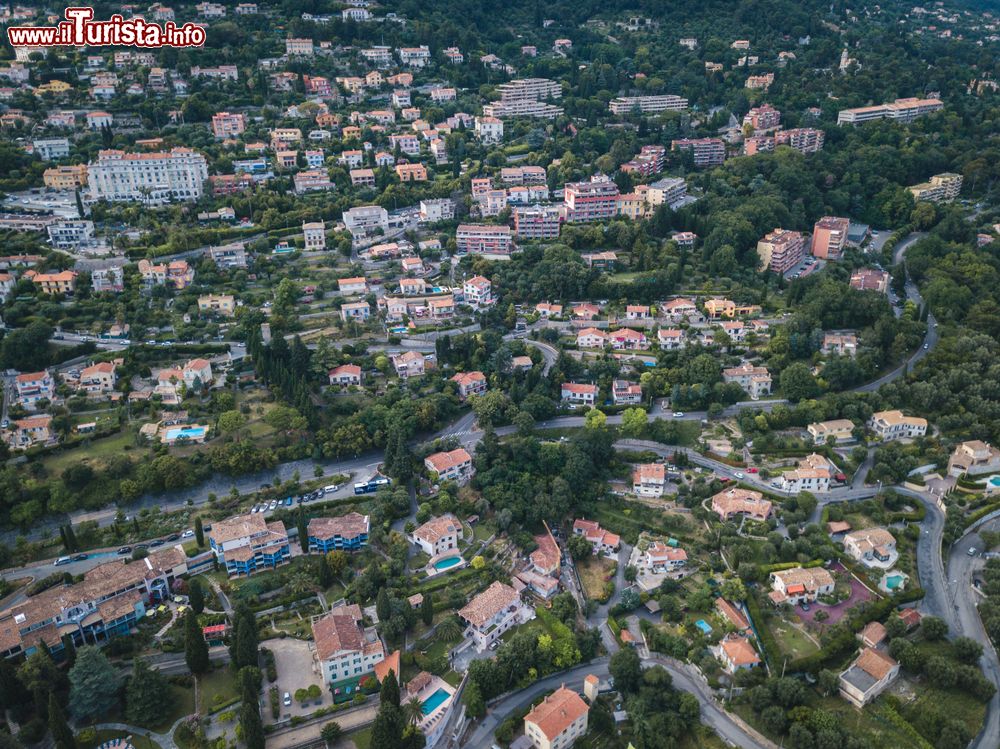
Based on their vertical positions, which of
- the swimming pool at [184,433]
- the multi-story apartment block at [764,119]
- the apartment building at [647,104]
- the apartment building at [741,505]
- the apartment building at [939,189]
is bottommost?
the apartment building at [741,505]

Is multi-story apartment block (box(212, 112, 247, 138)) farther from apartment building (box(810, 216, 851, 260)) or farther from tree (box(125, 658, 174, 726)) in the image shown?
tree (box(125, 658, 174, 726))

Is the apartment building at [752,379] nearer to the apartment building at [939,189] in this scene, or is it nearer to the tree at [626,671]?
the tree at [626,671]

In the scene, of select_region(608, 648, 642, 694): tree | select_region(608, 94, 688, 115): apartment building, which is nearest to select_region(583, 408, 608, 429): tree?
select_region(608, 648, 642, 694): tree

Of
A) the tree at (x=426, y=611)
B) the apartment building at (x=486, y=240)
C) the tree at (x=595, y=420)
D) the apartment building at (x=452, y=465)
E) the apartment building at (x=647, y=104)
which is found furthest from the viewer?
the apartment building at (x=647, y=104)

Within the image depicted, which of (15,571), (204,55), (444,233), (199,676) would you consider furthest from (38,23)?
(199,676)

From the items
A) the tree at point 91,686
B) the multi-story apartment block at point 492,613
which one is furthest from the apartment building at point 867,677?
the tree at point 91,686

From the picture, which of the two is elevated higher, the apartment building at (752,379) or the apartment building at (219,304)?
the apartment building at (219,304)

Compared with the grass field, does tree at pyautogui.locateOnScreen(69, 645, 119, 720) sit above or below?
above

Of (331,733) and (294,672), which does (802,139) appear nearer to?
(294,672)
